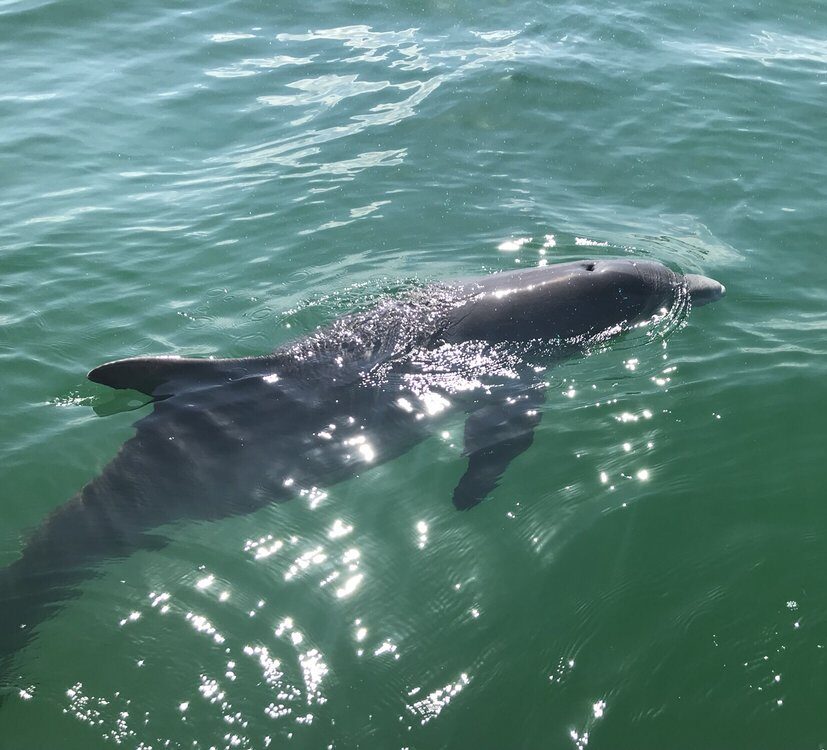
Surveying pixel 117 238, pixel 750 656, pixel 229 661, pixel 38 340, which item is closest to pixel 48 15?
pixel 117 238

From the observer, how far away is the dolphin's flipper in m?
8.70

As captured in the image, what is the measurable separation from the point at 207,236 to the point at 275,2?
11648 millimetres

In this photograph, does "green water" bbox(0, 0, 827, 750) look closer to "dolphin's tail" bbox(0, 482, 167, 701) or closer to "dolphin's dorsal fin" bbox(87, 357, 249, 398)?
"dolphin's tail" bbox(0, 482, 167, 701)

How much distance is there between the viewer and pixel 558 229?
43.5 ft

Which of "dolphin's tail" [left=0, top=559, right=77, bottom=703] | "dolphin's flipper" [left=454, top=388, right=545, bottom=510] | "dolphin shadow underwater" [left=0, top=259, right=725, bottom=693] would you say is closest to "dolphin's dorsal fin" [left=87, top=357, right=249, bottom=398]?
"dolphin shadow underwater" [left=0, top=259, right=725, bottom=693]

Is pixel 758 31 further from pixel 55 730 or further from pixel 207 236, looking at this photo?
pixel 55 730

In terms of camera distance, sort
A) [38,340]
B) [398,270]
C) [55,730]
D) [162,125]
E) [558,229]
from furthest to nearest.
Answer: [162,125] → [558,229] → [398,270] → [38,340] → [55,730]

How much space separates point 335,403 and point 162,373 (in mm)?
1817

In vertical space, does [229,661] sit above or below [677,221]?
below

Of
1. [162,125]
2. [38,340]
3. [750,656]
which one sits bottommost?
[750,656]

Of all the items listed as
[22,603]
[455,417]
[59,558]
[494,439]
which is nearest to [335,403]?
[455,417]

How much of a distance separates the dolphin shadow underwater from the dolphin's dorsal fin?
0.01 m

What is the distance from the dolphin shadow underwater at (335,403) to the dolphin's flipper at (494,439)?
0.02 m

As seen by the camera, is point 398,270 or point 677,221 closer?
point 398,270
